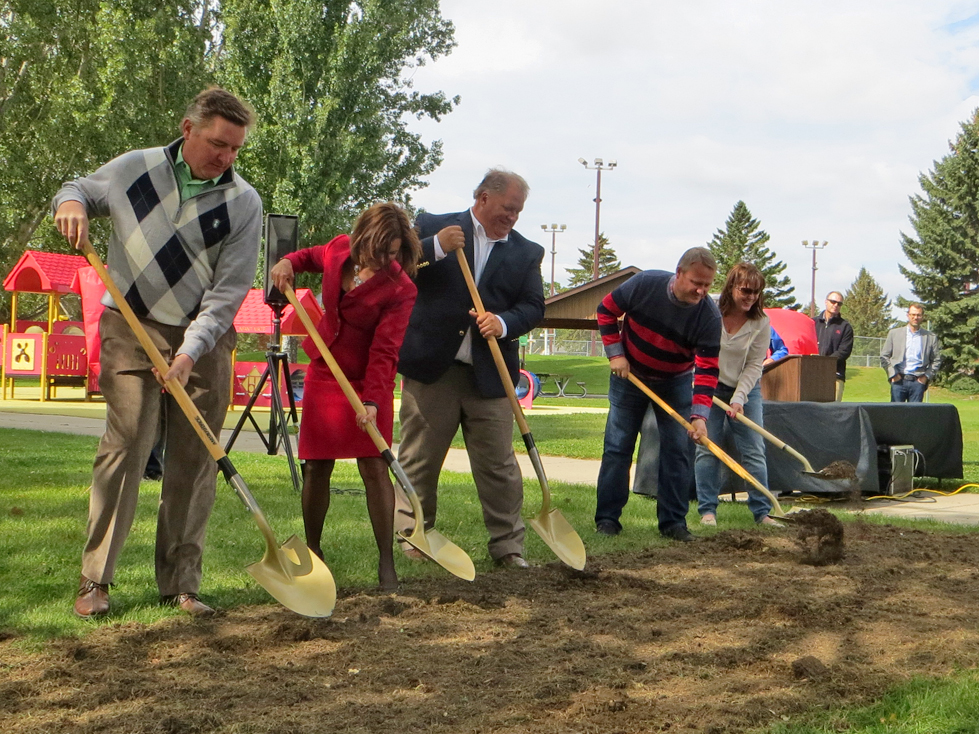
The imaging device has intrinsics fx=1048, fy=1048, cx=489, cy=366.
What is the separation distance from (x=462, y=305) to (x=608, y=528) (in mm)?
2063

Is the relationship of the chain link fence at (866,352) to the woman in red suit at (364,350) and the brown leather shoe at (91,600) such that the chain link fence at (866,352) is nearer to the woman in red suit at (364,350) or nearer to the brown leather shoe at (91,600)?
the woman in red suit at (364,350)

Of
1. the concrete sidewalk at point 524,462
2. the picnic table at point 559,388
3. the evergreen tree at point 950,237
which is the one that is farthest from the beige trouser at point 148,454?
the evergreen tree at point 950,237

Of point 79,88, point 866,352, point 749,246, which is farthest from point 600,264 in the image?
point 79,88

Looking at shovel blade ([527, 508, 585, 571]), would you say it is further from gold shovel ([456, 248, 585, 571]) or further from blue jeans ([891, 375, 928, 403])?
blue jeans ([891, 375, 928, 403])

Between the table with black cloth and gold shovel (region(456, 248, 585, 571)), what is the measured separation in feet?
8.94

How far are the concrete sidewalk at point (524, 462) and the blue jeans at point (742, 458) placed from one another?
1409 millimetres

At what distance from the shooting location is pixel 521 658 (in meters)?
3.72

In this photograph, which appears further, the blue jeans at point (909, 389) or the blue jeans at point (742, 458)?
the blue jeans at point (909, 389)

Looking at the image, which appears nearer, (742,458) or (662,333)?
(662,333)

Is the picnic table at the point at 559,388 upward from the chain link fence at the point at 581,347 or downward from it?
downward

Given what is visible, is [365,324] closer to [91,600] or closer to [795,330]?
[91,600]

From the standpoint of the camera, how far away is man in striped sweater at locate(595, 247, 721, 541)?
21.3 feet

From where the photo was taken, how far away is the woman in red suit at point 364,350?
468cm

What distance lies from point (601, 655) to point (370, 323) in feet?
6.08
